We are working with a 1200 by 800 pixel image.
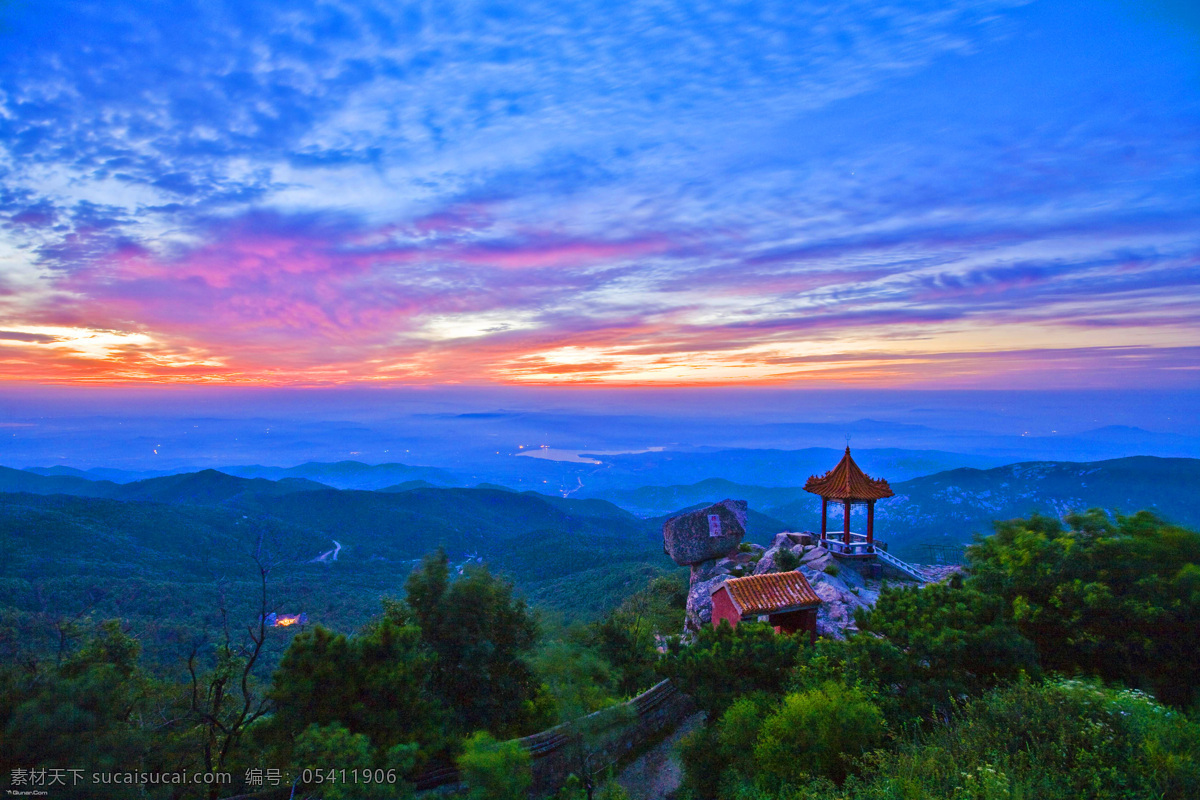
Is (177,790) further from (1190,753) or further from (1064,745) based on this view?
(1190,753)

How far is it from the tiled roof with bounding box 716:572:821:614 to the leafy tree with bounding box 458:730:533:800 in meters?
9.30

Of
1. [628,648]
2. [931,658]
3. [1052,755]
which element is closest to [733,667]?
[931,658]

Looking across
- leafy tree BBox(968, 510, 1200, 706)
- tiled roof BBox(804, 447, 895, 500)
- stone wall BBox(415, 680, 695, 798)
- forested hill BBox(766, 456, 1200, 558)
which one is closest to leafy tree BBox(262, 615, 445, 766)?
stone wall BBox(415, 680, 695, 798)

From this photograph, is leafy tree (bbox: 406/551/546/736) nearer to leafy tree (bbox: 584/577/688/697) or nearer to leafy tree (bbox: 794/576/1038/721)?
leafy tree (bbox: 584/577/688/697)

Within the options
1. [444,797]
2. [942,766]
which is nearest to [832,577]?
[942,766]

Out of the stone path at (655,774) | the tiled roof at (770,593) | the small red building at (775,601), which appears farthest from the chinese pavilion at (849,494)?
the stone path at (655,774)

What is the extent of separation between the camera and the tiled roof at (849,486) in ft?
80.1

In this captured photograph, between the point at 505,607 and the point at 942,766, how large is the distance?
1155 centimetres

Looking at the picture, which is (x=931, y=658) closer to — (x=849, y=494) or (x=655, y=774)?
(x=655, y=774)

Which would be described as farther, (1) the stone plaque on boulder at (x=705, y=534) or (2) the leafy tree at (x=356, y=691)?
(1) the stone plaque on boulder at (x=705, y=534)

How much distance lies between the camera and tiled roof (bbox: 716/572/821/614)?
17.5 m

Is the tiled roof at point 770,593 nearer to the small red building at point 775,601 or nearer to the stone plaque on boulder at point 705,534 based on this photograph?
the small red building at point 775,601

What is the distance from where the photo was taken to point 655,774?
1448 centimetres

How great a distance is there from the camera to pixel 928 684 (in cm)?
1152
